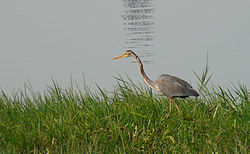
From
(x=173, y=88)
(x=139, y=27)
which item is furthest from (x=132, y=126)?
(x=139, y=27)

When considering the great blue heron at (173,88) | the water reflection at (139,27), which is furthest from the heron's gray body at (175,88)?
the water reflection at (139,27)

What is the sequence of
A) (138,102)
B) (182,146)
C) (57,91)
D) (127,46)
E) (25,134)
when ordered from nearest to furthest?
(182,146)
(25,134)
(138,102)
(57,91)
(127,46)

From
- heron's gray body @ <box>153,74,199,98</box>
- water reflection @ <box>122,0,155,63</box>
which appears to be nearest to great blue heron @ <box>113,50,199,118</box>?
heron's gray body @ <box>153,74,199,98</box>

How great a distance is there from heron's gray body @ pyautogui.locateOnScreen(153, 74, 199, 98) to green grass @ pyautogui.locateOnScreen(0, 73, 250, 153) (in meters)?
0.15

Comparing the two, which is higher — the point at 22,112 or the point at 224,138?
the point at 22,112

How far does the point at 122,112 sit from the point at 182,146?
109 centimetres

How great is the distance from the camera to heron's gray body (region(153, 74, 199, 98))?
7258mm

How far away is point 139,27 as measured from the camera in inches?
1411

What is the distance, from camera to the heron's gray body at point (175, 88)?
726cm

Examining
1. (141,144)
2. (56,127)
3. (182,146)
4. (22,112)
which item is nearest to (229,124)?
(182,146)

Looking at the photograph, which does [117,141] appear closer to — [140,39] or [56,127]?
[56,127]

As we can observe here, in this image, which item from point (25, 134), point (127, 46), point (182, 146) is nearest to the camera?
point (182, 146)

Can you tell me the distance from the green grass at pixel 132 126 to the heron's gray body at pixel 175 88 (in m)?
0.15

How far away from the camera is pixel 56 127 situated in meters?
6.42
